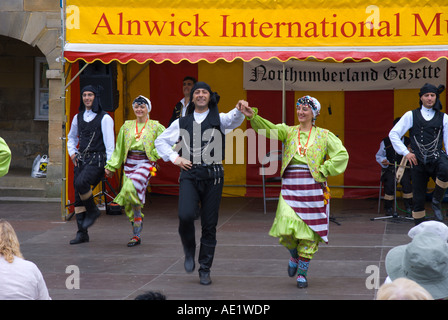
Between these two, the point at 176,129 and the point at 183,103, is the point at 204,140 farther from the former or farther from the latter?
the point at 183,103

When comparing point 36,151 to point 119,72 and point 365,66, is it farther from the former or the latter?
point 365,66

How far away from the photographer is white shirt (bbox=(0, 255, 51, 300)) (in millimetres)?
4234

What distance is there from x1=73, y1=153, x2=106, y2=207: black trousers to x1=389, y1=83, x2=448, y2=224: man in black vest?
3.51 meters

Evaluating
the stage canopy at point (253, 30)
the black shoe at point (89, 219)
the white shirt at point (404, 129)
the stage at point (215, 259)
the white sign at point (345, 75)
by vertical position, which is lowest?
the stage at point (215, 259)

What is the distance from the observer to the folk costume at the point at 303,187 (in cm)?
660

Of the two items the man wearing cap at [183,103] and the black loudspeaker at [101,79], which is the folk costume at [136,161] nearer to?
the black loudspeaker at [101,79]

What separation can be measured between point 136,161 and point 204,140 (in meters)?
2.31

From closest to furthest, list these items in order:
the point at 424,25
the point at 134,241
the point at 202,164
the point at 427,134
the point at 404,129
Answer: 1. the point at 202,164
2. the point at 134,241
3. the point at 427,134
4. the point at 404,129
5. the point at 424,25

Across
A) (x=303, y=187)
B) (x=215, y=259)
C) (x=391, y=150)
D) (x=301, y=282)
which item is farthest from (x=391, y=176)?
(x=301, y=282)

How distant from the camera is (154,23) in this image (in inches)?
390

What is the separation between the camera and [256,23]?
386 inches

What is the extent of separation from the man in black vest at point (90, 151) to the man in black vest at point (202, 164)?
2270 mm

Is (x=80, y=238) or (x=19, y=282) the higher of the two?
(x=19, y=282)

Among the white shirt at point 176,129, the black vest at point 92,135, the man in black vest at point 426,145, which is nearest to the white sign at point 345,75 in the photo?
the man in black vest at point 426,145
